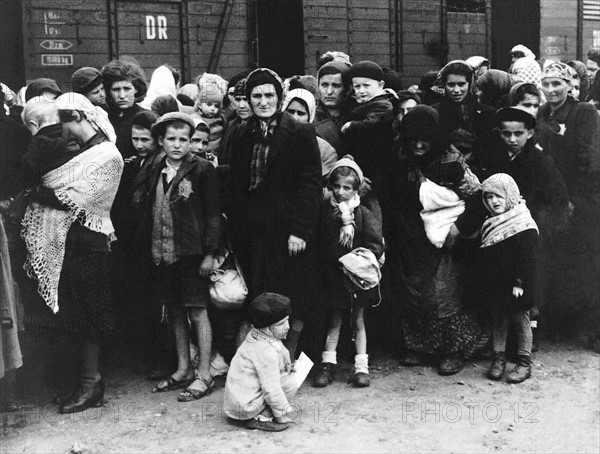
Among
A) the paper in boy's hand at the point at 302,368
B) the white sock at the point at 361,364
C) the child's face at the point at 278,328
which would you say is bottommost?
the white sock at the point at 361,364

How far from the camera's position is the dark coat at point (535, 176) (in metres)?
4.94

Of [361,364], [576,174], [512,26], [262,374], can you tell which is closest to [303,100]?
[361,364]

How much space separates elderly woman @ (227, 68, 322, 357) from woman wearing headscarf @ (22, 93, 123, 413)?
801 mm

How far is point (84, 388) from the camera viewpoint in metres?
4.30

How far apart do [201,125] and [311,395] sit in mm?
1916

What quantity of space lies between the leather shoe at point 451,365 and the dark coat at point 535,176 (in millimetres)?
1049

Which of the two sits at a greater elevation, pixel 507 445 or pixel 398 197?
pixel 398 197

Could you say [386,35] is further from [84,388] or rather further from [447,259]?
[84,388]

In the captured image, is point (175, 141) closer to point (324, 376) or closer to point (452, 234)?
point (324, 376)

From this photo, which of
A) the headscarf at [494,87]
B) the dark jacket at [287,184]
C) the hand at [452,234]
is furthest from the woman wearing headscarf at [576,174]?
the dark jacket at [287,184]

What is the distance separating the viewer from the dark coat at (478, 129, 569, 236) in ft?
16.2

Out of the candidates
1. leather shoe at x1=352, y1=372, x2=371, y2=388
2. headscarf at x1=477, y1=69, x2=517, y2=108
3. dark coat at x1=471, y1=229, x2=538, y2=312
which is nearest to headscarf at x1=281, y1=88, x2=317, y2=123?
dark coat at x1=471, y1=229, x2=538, y2=312

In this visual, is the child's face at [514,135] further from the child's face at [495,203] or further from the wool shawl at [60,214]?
the wool shawl at [60,214]

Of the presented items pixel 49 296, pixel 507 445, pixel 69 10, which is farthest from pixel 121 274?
pixel 69 10
